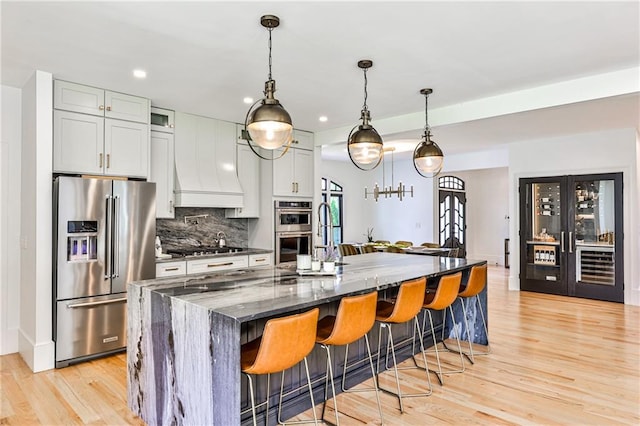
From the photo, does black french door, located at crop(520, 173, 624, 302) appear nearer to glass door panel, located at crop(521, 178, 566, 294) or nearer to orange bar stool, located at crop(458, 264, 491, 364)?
glass door panel, located at crop(521, 178, 566, 294)

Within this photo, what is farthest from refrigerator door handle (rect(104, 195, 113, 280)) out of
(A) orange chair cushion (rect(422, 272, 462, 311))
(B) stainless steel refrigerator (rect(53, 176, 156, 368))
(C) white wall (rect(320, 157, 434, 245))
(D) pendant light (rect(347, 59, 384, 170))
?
(C) white wall (rect(320, 157, 434, 245))

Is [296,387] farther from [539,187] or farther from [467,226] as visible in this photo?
[467,226]

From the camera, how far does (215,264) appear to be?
493cm

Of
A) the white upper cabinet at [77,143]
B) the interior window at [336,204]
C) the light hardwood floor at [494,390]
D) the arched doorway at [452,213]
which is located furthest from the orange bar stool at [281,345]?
the arched doorway at [452,213]

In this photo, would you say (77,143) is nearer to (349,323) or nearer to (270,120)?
(270,120)

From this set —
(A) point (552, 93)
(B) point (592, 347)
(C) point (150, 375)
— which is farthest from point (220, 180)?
(B) point (592, 347)

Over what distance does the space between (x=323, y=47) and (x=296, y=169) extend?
9.70 feet

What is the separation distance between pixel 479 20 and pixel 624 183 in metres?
5.09

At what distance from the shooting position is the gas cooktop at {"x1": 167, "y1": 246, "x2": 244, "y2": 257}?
505 cm

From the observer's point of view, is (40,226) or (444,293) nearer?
(444,293)

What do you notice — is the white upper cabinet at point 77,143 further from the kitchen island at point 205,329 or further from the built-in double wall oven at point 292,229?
the built-in double wall oven at point 292,229

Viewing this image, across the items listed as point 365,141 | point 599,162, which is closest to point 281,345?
point 365,141

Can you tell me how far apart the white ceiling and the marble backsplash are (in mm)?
1512

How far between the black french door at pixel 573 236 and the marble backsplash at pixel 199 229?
496 centimetres
